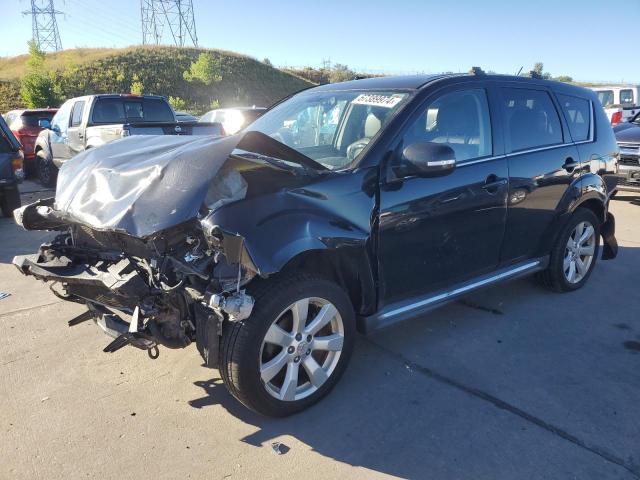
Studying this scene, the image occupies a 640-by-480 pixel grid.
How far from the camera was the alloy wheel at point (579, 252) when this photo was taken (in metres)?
4.76

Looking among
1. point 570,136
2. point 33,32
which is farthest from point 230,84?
point 570,136

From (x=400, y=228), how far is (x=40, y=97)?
38.9m

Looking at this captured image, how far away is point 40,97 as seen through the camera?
35.2 metres

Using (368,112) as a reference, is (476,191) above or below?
below

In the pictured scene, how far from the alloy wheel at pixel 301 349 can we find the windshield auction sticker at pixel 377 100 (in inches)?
56.5

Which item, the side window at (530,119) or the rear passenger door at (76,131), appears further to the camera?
the rear passenger door at (76,131)

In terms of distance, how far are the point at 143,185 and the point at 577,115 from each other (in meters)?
3.95

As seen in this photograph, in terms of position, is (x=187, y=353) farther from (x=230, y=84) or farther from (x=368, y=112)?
(x=230, y=84)

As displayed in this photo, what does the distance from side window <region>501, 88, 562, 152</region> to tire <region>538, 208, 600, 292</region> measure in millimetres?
788

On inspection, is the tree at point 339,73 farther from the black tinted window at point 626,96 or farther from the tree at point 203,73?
the black tinted window at point 626,96

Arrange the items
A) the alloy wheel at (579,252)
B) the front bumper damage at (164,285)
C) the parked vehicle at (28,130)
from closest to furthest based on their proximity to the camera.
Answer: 1. the front bumper damage at (164,285)
2. the alloy wheel at (579,252)
3. the parked vehicle at (28,130)

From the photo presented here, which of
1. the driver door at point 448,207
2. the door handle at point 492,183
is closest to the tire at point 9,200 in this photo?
the driver door at point 448,207

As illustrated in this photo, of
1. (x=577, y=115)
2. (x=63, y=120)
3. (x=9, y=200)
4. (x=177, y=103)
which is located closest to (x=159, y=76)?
(x=177, y=103)

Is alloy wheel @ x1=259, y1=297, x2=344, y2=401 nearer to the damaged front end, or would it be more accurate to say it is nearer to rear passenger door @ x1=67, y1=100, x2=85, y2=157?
the damaged front end
